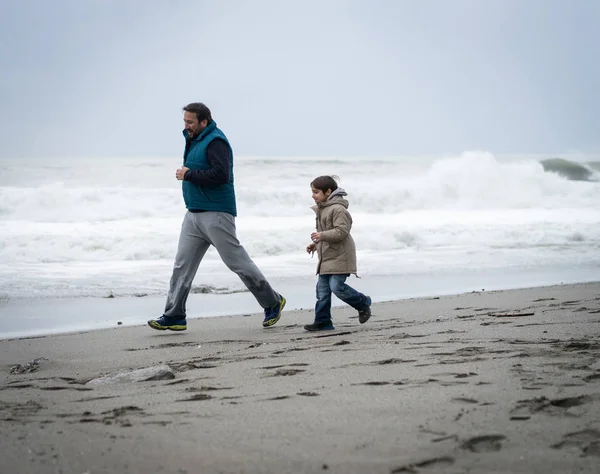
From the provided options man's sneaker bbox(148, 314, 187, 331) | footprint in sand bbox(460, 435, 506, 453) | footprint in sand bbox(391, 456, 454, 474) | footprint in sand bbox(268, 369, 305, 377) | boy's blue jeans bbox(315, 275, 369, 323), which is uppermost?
boy's blue jeans bbox(315, 275, 369, 323)

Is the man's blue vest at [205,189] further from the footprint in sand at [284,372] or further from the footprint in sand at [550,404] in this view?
the footprint in sand at [550,404]

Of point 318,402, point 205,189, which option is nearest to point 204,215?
point 205,189

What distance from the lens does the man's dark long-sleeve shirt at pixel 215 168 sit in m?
6.27

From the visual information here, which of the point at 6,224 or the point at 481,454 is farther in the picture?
the point at 6,224

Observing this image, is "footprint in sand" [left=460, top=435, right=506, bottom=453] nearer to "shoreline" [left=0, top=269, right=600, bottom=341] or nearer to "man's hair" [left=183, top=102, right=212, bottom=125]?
"man's hair" [left=183, top=102, right=212, bottom=125]

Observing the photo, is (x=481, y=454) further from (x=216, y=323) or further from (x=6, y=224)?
(x=6, y=224)

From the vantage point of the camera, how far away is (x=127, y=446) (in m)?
2.86

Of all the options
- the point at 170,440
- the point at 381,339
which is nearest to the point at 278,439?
the point at 170,440

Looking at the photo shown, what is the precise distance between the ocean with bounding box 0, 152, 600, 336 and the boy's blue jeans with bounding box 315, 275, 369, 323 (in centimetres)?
186

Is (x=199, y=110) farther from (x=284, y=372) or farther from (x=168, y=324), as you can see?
(x=284, y=372)

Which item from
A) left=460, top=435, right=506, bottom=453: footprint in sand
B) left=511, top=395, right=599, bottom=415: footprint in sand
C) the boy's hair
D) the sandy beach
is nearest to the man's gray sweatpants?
the sandy beach

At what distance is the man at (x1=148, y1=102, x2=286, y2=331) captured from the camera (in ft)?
20.9

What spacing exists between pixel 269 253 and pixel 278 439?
12.0m

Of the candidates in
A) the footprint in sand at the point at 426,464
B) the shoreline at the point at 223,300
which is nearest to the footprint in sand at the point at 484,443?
the footprint in sand at the point at 426,464
